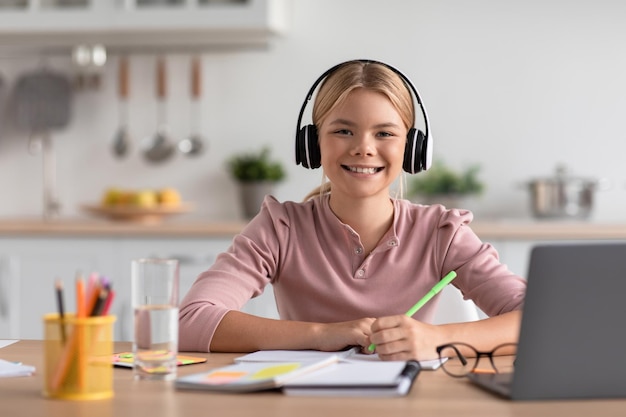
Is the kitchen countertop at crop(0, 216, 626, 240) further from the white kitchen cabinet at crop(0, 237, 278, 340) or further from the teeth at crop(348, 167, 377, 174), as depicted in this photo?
the teeth at crop(348, 167, 377, 174)

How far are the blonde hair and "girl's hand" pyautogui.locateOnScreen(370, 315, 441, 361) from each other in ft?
1.62

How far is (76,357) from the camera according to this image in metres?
1.11

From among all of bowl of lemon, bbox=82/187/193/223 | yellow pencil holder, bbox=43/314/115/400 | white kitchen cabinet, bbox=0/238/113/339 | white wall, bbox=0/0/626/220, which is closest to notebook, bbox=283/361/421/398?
yellow pencil holder, bbox=43/314/115/400

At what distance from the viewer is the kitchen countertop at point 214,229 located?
324cm

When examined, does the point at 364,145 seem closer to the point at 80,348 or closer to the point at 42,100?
the point at 80,348

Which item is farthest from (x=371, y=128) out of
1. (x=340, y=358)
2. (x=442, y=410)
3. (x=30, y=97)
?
(x=30, y=97)

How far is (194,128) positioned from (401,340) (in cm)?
265

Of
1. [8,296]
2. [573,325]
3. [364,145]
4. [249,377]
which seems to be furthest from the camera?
[8,296]

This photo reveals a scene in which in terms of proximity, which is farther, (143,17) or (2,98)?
(2,98)

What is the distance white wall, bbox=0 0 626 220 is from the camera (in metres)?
3.74

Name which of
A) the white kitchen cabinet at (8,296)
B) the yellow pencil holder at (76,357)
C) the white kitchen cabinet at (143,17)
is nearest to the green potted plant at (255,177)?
the white kitchen cabinet at (143,17)

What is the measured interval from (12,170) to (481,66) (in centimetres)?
192

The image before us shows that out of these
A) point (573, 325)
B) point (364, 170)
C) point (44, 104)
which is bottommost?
point (573, 325)

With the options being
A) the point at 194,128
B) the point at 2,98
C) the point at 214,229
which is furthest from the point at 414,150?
the point at 2,98
